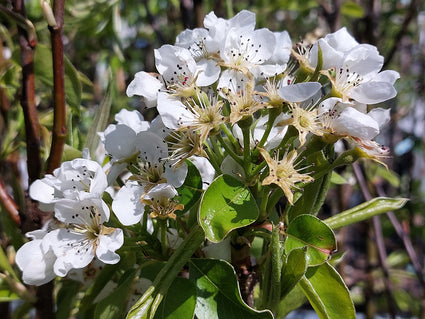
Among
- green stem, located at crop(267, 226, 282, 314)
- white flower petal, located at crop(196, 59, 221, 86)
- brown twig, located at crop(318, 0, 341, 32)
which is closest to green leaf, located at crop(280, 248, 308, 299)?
green stem, located at crop(267, 226, 282, 314)

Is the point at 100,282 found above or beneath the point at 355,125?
beneath

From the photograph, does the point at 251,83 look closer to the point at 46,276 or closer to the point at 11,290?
the point at 46,276

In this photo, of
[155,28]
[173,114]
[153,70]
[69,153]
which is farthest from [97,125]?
[153,70]

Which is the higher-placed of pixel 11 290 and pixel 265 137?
pixel 265 137

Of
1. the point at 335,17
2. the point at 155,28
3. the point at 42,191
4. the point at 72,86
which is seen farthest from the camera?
the point at 155,28

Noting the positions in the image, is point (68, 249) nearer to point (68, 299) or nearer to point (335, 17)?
point (68, 299)

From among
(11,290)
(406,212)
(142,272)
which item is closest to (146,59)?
(406,212)

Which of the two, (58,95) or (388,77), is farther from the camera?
(58,95)
